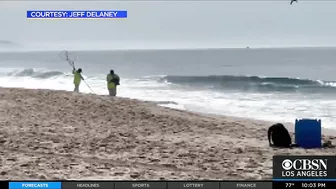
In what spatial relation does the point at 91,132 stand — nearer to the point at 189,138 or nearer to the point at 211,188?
the point at 189,138

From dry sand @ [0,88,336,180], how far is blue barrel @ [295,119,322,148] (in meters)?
0.25

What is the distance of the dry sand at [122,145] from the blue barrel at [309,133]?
0.25m

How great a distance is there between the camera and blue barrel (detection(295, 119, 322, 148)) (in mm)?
9516

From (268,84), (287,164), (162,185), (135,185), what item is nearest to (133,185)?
(135,185)

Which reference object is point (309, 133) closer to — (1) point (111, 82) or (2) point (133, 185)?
(2) point (133, 185)

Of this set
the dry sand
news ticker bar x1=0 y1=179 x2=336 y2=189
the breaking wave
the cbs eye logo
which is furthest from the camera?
the breaking wave

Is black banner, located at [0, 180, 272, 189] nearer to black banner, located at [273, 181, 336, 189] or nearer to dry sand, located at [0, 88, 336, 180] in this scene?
black banner, located at [273, 181, 336, 189]

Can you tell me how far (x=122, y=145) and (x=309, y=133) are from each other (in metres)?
3.72

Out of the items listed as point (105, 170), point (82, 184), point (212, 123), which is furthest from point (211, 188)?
point (212, 123)

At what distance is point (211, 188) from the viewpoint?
223 inches

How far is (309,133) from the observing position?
9.55 metres

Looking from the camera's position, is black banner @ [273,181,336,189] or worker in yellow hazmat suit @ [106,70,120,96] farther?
worker in yellow hazmat suit @ [106,70,120,96]

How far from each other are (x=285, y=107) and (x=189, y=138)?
13903 millimetres

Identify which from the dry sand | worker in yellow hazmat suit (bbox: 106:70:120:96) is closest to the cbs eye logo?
the dry sand
